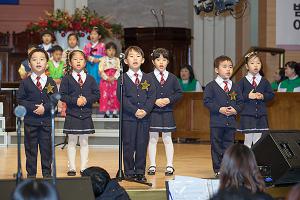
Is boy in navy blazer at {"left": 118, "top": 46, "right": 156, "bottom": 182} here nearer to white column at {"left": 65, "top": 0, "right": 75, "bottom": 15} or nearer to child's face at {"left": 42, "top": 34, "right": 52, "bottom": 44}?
child's face at {"left": 42, "top": 34, "right": 52, "bottom": 44}

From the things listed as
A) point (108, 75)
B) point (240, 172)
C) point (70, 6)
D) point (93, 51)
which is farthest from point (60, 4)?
point (240, 172)

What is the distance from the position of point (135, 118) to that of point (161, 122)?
38 centimetres

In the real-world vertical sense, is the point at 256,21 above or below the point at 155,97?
above

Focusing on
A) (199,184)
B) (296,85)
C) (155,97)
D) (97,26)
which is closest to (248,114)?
(155,97)

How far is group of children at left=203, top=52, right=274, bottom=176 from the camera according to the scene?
732cm

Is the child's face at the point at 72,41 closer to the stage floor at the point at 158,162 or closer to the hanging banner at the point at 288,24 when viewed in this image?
the stage floor at the point at 158,162

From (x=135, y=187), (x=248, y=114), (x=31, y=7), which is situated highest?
(x=31, y=7)

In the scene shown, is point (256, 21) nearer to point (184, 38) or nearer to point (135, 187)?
point (184, 38)

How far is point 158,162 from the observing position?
338 inches

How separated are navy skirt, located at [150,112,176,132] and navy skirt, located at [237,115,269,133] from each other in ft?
2.55

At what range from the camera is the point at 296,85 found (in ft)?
34.0

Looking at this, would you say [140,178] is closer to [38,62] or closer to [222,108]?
[222,108]

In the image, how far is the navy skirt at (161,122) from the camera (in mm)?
7434

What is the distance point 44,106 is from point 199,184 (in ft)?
6.32
